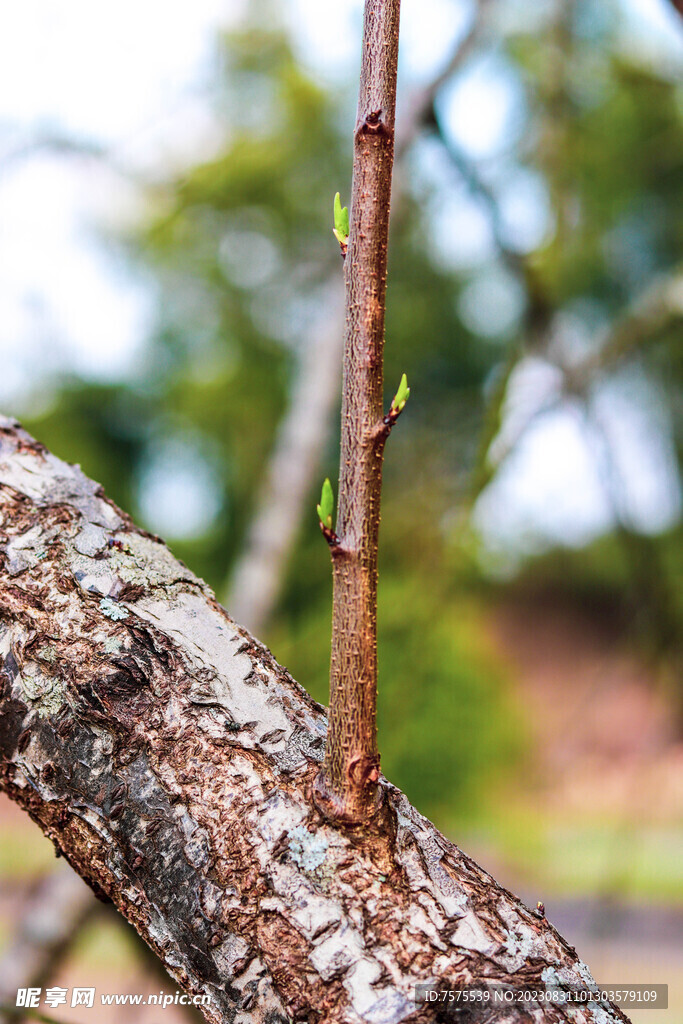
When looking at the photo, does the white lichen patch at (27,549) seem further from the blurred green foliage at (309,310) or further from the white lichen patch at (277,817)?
the blurred green foliage at (309,310)

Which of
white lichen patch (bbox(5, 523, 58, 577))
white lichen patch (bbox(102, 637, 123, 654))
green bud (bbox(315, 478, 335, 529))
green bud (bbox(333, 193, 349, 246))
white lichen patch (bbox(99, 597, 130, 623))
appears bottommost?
white lichen patch (bbox(102, 637, 123, 654))

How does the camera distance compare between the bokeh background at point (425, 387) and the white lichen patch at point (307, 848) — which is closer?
the white lichen patch at point (307, 848)

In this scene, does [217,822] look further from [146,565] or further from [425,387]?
[425,387]

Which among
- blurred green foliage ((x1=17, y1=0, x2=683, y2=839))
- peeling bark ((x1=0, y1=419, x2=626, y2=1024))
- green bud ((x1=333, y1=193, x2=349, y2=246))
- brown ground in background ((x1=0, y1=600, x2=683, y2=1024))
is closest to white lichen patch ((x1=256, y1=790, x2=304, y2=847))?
peeling bark ((x1=0, y1=419, x2=626, y2=1024))

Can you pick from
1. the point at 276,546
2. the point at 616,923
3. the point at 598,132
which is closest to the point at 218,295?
the point at 598,132

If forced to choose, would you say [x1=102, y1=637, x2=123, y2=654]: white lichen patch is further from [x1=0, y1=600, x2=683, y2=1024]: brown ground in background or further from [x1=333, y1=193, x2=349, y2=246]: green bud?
[x1=0, y1=600, x2=683, y2=1024]: brown ground in background

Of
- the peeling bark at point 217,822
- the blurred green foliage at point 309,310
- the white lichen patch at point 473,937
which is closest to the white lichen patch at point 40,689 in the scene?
the peeling bark at point 217,822

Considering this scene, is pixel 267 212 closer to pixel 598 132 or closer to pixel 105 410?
pixel 105 410
